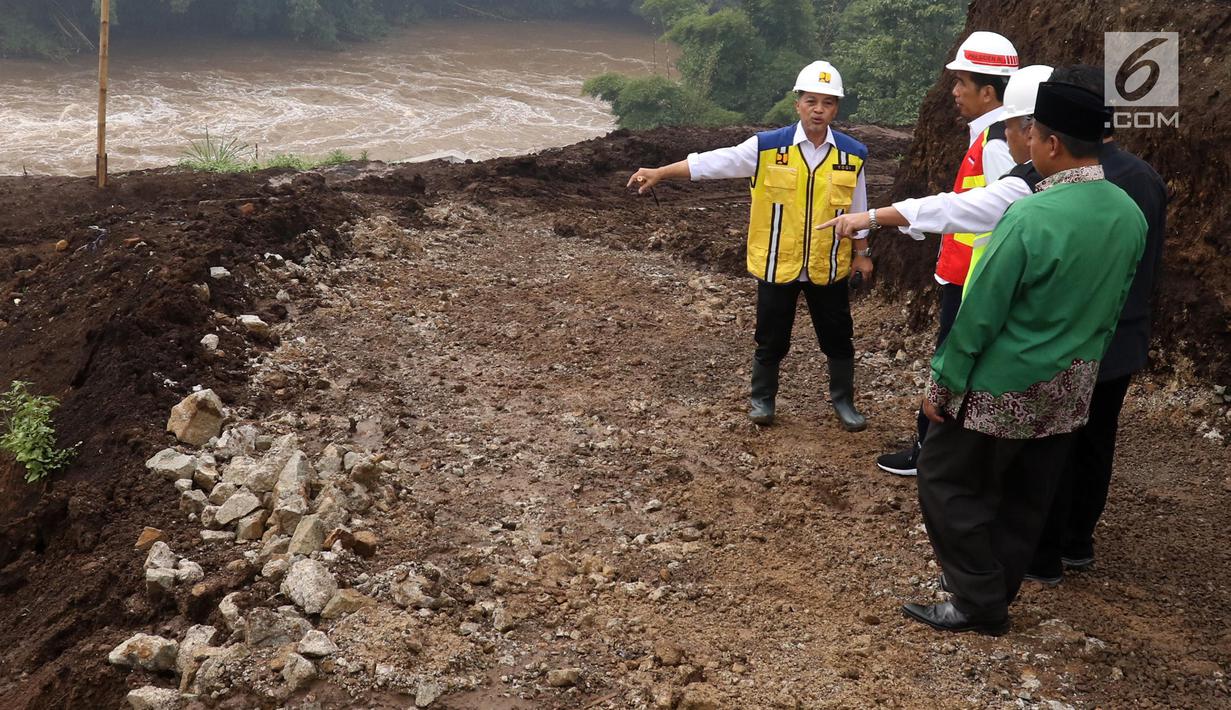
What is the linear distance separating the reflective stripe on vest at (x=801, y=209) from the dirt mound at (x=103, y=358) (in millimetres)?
2634

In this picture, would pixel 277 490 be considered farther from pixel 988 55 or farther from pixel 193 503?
pixel 988 55

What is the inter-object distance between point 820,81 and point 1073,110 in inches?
67.7

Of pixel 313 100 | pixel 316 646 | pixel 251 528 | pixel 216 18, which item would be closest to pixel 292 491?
pixel 251 528

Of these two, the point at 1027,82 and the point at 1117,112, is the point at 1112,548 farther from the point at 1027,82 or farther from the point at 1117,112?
the point at 1117,112

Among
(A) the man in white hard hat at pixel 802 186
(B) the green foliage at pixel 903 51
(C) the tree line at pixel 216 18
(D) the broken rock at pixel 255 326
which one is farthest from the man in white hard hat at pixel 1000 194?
(C) the tree line at pixel 216 18

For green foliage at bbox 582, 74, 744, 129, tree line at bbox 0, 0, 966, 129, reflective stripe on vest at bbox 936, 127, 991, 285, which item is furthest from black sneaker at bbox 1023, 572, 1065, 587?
green foliage at bbox 582, 74, 744, 129

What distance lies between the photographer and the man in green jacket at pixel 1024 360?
265 centimetres

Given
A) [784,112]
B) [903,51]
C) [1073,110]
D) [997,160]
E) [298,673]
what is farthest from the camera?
[784,112]

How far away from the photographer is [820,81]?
424cm

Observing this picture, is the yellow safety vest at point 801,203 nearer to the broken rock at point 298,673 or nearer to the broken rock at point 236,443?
the broken rock at point 236,443

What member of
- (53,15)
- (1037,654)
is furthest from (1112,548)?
(53,15)

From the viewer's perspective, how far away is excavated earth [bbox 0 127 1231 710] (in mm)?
3000

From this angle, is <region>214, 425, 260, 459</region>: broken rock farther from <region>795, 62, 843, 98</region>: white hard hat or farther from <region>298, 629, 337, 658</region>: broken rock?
<region>795, 62, 843, 98</region>: white hard hat

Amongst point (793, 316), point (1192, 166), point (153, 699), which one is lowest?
point (153, 699)
